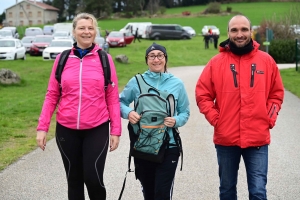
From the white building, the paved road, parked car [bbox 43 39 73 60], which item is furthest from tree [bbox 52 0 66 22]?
the paved road

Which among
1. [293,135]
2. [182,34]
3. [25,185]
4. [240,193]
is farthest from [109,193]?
[182,34]

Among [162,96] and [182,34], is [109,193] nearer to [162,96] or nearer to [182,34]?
[162,96]

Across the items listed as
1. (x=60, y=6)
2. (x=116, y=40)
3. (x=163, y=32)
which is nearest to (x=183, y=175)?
(x=116, y=40)

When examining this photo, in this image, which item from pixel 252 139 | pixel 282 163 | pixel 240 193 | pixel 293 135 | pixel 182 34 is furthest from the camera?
pixel 182 34

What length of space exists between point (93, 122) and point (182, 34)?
5394 centimetres

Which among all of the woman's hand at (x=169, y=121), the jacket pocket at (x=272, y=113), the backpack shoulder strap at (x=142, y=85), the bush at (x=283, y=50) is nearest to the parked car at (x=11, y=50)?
the bush at (x=283, y=50)

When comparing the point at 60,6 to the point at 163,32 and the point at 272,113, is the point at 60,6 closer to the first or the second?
the point at 163,32

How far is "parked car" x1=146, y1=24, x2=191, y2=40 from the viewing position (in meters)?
56.8

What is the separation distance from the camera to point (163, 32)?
2234 inches

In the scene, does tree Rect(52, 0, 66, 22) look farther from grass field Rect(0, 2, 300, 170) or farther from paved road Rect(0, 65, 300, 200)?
paved road Rect(0, 65, 300, 200)

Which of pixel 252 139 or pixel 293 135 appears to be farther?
pixel 293 135

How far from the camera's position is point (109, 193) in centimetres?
623

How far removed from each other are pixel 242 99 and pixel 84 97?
1.32 metres

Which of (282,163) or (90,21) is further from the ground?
(90,21)
